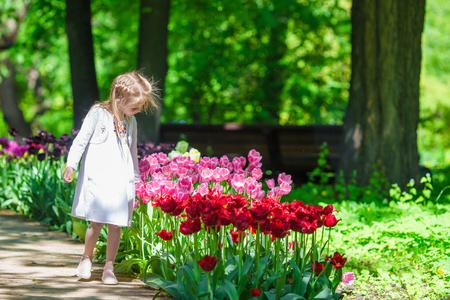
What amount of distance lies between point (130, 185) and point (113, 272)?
25.8 inches

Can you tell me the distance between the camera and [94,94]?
8211 millimetres

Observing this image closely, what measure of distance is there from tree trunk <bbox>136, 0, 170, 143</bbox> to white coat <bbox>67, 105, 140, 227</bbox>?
15.8ft

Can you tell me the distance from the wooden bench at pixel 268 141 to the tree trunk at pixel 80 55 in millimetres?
2297

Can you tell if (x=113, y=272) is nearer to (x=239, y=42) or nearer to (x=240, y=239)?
(x=240, y=239)

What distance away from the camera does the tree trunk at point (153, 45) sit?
341 inches

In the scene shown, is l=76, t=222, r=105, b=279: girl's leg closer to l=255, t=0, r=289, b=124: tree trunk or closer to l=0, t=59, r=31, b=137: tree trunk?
l=255, t=0, r=289, b=124: tree trunk

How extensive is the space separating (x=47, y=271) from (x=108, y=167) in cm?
91

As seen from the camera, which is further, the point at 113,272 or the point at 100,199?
the point at 113,272

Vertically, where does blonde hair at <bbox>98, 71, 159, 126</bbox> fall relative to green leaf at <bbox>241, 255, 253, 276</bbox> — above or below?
above

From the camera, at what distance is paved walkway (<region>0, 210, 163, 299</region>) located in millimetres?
3432

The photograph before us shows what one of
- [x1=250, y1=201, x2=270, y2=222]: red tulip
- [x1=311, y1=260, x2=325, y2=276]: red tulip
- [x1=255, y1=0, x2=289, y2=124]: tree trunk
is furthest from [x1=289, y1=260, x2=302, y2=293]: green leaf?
[x1=255, y1=0, x2=289, y2=124]: tree trunk

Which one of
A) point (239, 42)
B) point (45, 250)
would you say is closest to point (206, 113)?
point (239, 42)

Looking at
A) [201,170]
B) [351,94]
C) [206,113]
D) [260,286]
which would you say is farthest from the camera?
[206,113]

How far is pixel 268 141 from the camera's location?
10.5m
